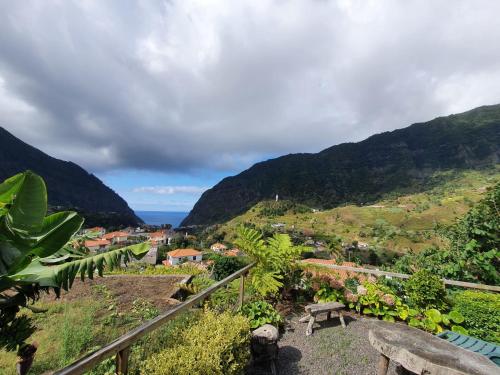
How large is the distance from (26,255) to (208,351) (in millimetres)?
1671

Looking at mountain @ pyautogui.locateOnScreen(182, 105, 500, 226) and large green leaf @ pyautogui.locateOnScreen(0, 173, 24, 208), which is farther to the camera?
mountain @ pyautogui.locateOnScreen(182, 105, 500, 226)

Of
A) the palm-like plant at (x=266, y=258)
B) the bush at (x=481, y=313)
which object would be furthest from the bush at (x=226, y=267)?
the bush at (x=481, y=313)

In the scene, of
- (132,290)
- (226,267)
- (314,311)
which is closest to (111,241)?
(226,267)

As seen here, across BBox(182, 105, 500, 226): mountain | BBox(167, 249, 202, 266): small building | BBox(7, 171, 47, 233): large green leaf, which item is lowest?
BBox(167, 249, 202, 266): small building

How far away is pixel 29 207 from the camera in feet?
6.07

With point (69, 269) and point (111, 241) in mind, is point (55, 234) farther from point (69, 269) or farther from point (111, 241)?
point (111, 241)

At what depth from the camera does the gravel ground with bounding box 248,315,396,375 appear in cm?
391

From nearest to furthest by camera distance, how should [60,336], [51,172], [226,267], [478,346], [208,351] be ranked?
[208,351] → [478,346] → [60,336] → [226,267] → [51,172]

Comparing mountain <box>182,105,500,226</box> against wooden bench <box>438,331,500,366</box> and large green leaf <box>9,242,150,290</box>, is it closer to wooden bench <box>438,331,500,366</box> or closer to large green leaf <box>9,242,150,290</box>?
wooden bench <box>438,331,500,366</box>

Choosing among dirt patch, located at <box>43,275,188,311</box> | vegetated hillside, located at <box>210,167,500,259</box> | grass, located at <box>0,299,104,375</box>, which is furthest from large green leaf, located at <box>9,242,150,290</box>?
vegetated hillside, located at <box>210,167,500,259</box>

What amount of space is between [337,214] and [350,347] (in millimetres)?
98978

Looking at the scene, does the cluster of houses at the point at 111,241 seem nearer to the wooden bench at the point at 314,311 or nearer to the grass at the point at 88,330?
the grass at the point at 88,330

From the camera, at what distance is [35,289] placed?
1.94 meters

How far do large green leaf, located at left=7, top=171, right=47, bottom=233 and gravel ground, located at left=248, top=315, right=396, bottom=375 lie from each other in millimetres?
3288
